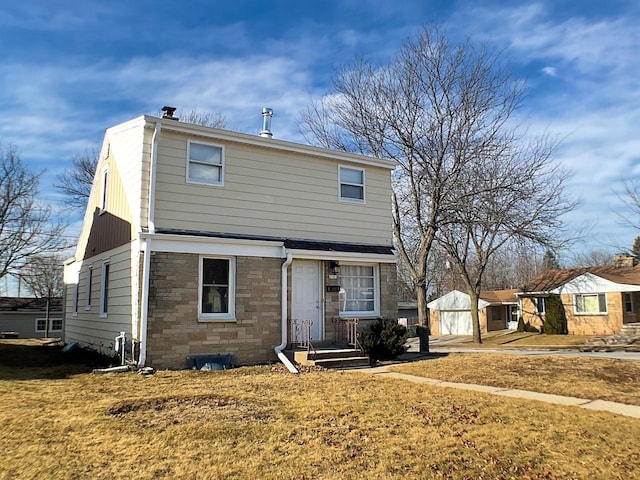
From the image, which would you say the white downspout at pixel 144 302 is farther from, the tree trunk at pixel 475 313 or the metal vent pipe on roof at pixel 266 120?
the tree trunk at pixel 475 313

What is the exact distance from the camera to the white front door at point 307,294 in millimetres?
Answer: 12984

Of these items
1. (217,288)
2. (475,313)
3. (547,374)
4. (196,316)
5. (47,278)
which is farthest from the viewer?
(47,278)

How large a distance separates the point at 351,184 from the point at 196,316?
6078 millimetres

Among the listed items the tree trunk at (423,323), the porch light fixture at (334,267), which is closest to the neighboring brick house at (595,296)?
the tree trunk at (423,323)

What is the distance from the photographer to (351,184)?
1464 cm

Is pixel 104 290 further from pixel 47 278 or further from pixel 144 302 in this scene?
pixel 47 278

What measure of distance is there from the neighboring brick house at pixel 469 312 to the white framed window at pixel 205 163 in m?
30.4

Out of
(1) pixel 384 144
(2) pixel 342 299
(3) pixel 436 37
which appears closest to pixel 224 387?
(2) pixel 342 299

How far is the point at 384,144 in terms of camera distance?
20188mm

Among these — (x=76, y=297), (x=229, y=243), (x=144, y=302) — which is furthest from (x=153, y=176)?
(x=76, y=297)

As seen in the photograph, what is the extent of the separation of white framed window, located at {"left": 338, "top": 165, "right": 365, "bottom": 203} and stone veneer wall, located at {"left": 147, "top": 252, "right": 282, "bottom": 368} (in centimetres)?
319

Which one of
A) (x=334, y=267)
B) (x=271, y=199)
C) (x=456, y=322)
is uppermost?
(x=271, y=199)

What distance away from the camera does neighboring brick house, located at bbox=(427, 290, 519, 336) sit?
127 ft

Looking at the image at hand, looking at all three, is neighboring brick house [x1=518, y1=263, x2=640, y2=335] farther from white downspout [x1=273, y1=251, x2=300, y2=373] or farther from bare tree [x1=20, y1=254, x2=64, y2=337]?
bare tree [x1=20, y1=254, x2=64, y2=337]
